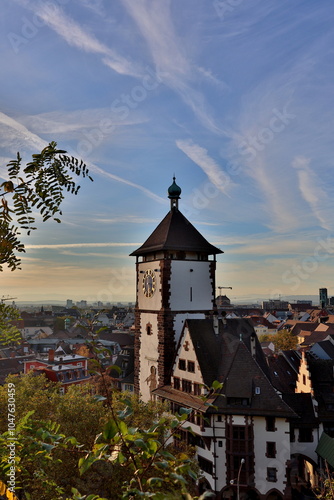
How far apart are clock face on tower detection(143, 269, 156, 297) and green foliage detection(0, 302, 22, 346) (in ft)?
95.8

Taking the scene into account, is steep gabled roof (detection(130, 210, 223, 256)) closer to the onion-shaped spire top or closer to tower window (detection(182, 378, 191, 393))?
the onion-shaped spire top

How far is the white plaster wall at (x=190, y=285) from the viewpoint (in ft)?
108

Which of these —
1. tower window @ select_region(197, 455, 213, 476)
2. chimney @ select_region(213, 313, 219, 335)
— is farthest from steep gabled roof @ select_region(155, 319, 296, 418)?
tower window @ select_region(197, 455, 213, 476)

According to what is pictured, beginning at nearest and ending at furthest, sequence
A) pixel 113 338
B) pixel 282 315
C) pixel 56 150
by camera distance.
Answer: pixel 56 150
pixel 113 338
pixel 282 315

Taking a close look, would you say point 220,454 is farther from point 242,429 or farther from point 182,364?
point 182,364

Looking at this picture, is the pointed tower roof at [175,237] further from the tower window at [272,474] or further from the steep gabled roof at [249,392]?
the tower window at [272,474]

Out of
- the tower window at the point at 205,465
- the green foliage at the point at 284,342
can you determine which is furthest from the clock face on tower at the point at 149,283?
the green foliage at the point at 284,342

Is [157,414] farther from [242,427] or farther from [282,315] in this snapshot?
[282,315]

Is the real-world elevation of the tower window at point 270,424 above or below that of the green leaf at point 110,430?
below

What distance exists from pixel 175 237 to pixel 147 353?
1063 centimetres

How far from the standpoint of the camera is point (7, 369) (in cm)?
6675

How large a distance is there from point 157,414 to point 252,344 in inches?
404

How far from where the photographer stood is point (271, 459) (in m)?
25.9

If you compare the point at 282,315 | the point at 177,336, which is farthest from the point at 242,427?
the point at 282,315
